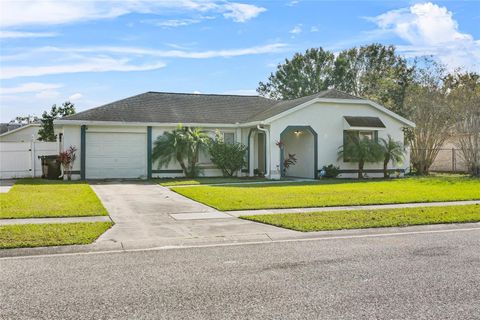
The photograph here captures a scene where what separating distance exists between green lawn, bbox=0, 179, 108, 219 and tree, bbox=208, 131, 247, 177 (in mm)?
7970

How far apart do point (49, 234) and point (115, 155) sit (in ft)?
49.3

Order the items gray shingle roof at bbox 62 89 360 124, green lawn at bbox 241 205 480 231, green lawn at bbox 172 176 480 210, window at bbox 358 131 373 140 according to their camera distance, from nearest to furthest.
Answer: green lawn at bbox 241 205 480 231
green lawn at bbox 172 176 480 210
gray shingle roof at bbox 62 89 360 124
window at bbox 358 131 373 140

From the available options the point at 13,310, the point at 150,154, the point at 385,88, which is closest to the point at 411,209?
the point at 13,310

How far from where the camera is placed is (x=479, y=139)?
25.1 meters

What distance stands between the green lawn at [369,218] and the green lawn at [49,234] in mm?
3513

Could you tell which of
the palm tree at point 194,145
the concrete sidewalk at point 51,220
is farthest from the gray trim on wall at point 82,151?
the concrete sidewalk at point 51,220

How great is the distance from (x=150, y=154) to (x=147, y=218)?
12858 mm

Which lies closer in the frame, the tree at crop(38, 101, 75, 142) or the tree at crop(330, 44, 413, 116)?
the tree at crop(38, 101, 75, 142)

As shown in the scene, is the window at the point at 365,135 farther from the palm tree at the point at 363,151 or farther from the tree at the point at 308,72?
the tree at the point at 308,72

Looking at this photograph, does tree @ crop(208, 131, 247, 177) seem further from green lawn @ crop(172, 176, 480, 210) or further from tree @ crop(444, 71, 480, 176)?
tree @ crop(444, 71, 480, 176)

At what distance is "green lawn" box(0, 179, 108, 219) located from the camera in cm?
1123

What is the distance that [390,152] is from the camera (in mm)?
24094

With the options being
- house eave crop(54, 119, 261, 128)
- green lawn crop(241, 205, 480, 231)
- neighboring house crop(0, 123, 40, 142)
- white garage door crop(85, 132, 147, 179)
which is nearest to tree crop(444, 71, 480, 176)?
house eave crop(54, 119, 261, 128)

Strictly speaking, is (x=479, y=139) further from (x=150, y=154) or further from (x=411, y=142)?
(x=150, y=154)
